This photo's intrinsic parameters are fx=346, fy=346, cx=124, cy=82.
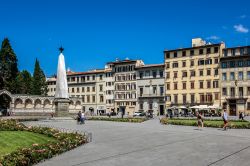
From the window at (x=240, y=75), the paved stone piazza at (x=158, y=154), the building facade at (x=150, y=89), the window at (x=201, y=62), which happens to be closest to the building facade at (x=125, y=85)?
the building facade at (x=150, y=89)

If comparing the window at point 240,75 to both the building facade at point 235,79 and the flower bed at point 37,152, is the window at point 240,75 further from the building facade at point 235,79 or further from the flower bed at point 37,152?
the flower bed at point 37,152

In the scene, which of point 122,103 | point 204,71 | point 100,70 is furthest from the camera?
point 100,70

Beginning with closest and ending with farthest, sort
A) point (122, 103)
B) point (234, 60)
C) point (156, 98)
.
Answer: point (234, 60), point (156, 98), point (122, 103)

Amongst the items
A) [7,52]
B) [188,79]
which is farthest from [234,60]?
[7,52]

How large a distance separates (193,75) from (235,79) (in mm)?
9860

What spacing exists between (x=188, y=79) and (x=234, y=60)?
11566 mm

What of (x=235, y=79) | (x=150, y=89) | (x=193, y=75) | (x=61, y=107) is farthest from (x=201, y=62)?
(x=61, y=107)

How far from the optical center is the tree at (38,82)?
302ft

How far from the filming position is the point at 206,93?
76.8 meters

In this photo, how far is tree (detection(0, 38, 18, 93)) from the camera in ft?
247

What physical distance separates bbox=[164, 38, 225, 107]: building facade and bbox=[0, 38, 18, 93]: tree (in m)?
35.1

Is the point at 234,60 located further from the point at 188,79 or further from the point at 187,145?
the point at 187,145

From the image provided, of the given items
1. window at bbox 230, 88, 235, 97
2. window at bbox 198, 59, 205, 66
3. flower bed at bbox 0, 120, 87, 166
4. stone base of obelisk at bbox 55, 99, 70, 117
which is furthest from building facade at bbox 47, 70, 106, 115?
flower bed at bbox 0, 120, 87, 166

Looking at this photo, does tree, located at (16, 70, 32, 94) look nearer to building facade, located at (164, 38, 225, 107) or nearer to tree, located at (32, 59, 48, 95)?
tree, located at (32, 59, 48, 95)
